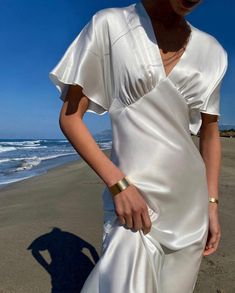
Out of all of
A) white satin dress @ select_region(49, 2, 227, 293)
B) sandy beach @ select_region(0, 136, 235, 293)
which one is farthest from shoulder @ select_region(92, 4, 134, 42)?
sandy beach @ select_region(0, 136, 235, 293)

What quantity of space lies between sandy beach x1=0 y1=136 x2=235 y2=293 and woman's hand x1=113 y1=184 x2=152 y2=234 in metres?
2.07

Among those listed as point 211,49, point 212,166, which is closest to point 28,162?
point 212,166

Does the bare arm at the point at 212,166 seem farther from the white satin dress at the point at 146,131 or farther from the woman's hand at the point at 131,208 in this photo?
the woman's hand at the point at 131,208

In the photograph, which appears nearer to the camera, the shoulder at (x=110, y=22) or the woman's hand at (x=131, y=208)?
the woman's hand at (x=131, y=208)

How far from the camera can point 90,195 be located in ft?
23.1

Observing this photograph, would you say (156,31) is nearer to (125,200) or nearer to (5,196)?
(125,200)

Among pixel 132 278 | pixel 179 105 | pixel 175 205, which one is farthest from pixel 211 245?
pixel 179 105

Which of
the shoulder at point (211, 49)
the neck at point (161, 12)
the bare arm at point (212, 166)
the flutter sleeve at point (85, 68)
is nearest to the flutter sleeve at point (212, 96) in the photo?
the shoulder at point (211, 49)

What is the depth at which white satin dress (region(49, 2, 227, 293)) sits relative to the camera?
152 cm

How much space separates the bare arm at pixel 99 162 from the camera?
1.45 metres

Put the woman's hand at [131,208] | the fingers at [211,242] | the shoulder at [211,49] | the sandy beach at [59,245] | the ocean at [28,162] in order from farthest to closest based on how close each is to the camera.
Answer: the ocean at [28,162], the sandy beach at [59,245], the fingers at [211,242], the shoulder at [211,49], the woman's hand at [131,208]

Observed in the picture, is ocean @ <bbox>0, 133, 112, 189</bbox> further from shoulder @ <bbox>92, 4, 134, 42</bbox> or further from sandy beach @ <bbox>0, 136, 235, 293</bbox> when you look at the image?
sandy beach @ <bbox>0, 136, 235, 293</bbox>

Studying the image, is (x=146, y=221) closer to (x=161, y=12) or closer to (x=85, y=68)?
(x=85, y=68)

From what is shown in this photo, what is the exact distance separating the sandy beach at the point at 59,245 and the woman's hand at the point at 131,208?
207 cm
